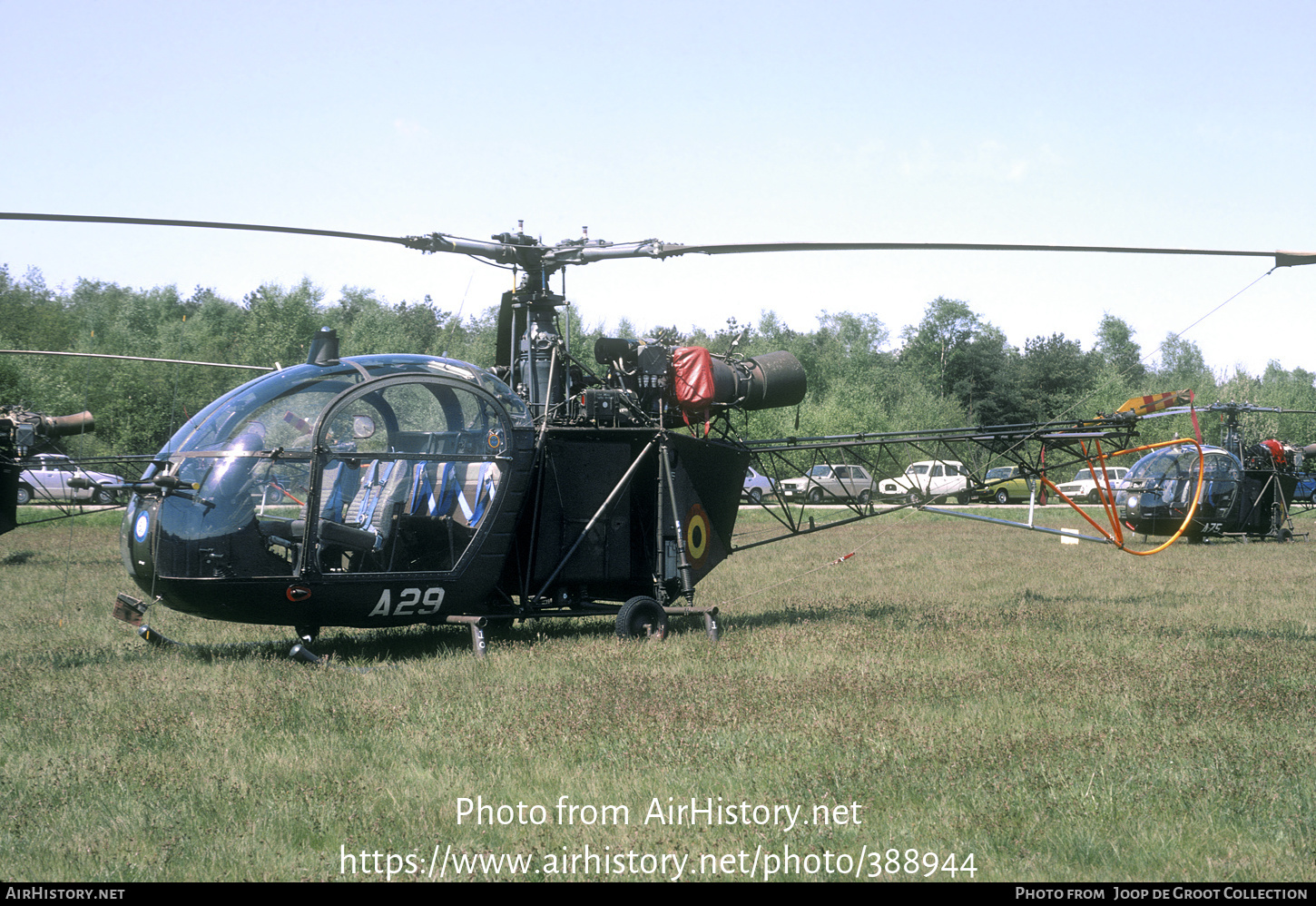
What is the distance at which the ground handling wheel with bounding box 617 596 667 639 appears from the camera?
9414 millimetres

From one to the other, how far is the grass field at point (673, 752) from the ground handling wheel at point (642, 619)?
28cm

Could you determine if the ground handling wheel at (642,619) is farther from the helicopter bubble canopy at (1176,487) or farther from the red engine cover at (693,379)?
the helicopter bubble canopy at (1176,487)

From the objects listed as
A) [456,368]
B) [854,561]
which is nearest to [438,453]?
[456,368]

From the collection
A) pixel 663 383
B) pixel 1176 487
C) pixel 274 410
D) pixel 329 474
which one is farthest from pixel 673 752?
pixel 1176 487

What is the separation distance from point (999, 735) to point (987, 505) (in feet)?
119

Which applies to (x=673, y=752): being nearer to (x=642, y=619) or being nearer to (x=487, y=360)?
(x=642, y=619)

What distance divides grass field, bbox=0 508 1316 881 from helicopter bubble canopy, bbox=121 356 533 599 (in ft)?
2.95

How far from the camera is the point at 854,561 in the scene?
62.6 feet

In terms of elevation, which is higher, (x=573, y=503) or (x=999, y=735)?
(x=573, y=503)

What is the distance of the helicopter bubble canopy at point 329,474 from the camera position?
7691 millimetres

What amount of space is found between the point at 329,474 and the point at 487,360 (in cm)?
3253

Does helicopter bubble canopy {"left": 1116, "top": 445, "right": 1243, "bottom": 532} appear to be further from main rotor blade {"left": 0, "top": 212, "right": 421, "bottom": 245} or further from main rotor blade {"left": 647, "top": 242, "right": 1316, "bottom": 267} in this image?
main rotor blade {"left": 0, "top": 212, "right": 421, "bottom": 245}

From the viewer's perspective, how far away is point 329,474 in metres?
8.01
